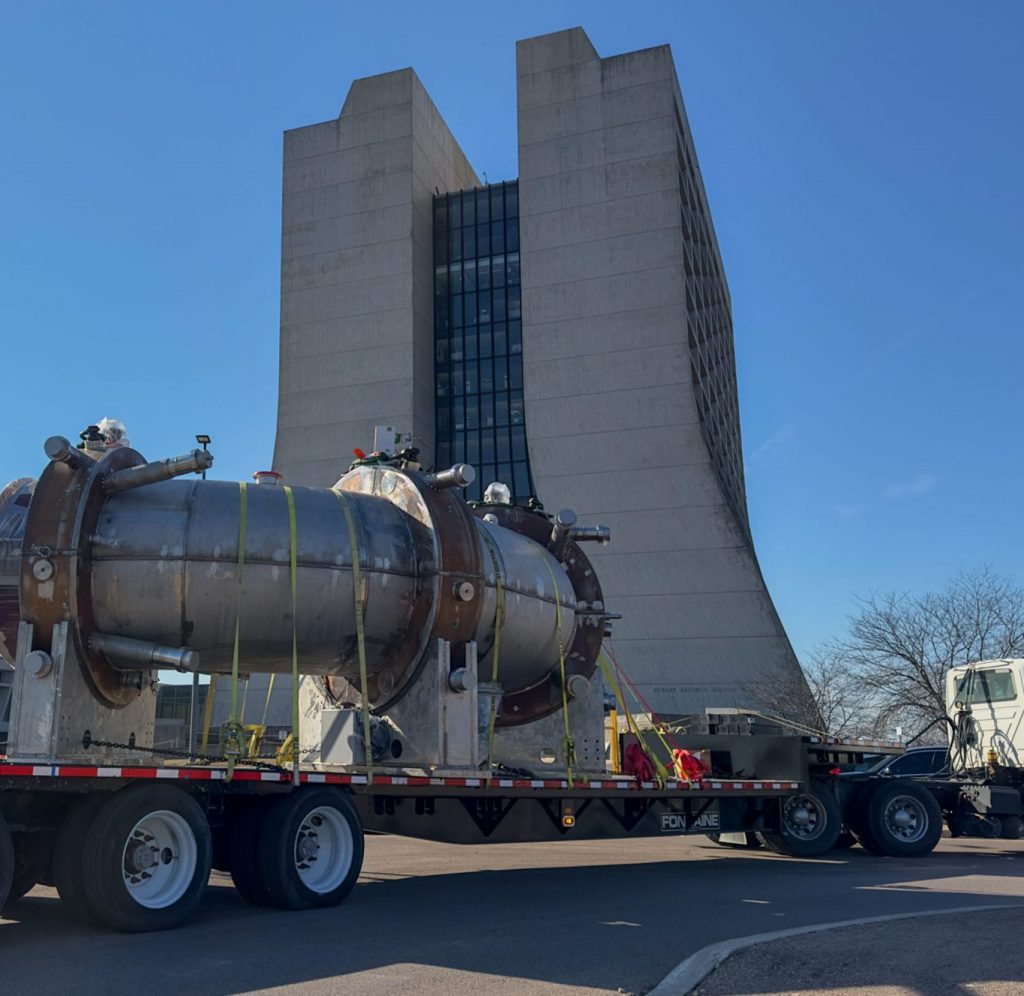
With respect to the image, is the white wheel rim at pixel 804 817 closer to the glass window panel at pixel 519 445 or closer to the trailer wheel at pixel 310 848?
the trailer wheel at pixel 310 848

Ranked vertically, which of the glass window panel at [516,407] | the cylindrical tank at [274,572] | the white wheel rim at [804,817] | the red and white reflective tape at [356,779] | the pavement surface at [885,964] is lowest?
the pavement surface at [885,964]

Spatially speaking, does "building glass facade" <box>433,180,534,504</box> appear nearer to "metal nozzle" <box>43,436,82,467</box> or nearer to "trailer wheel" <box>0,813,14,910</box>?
"metal nozzle" <box>43,436,82,467</box>


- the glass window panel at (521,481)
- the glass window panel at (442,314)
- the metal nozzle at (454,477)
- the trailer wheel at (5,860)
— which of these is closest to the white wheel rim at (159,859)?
the trailer wheel at (5,860)

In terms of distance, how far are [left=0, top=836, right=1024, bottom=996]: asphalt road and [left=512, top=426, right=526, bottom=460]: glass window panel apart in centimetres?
4501

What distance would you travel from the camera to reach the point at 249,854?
9453 mm

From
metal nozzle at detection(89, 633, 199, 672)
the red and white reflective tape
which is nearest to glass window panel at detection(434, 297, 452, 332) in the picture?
the red and white reflective tape

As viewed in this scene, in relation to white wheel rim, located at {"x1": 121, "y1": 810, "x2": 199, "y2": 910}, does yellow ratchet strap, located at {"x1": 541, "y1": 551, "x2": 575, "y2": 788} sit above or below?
above

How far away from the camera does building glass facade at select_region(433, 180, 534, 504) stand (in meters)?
60.0

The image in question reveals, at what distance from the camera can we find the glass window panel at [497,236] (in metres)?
62.5

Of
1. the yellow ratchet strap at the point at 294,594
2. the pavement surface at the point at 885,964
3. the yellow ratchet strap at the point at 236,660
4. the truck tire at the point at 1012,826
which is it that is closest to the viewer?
the pavement surface at the point at 885,964

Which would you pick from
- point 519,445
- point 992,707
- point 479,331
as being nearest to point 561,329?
point 519,445

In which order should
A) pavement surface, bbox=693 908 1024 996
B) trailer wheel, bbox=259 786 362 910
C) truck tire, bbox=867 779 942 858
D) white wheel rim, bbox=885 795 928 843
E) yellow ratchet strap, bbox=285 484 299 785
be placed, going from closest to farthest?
pavement surface, bbox=693 908 1024 996 → trailer wheel, bbox=259 786 362 910 → yellow ratchet strap, bbox=285 484 299 785 → truck tire, bbox=867 779 942 858 → white wheel rim, bbox=885 795 928 843

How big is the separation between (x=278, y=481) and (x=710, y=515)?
135 ft

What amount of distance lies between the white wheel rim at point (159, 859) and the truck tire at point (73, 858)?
0.33 metres
